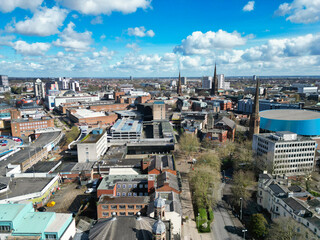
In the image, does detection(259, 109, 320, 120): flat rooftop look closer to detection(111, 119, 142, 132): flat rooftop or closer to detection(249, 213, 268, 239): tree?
detection(111, 119, 142, 132): flat rooftop

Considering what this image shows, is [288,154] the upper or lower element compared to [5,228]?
upper

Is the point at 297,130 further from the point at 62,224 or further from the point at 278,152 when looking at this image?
the point at 62,224

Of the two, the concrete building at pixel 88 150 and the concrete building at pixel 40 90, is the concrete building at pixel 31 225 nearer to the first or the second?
the concrete building at pixel 88 150

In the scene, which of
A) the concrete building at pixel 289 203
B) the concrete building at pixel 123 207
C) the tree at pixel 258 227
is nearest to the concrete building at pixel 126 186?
the concrete building at pixel 123 207

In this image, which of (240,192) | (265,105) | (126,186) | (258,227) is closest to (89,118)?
(126,186)

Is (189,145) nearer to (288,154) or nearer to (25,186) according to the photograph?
(288,154)

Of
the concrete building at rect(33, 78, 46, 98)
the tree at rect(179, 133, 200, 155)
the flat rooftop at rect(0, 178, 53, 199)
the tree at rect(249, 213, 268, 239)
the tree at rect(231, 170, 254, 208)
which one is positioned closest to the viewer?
the tree at rect(249, 213, 268, 239)

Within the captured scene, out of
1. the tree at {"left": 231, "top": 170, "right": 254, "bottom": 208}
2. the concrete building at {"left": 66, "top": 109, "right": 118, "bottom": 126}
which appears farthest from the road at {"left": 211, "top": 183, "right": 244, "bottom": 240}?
the concrete building at {"left": 66, "top": 109, "right": 118, "bottom": 126}

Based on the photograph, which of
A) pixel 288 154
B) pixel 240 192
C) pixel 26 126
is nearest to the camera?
pixel 240 192
